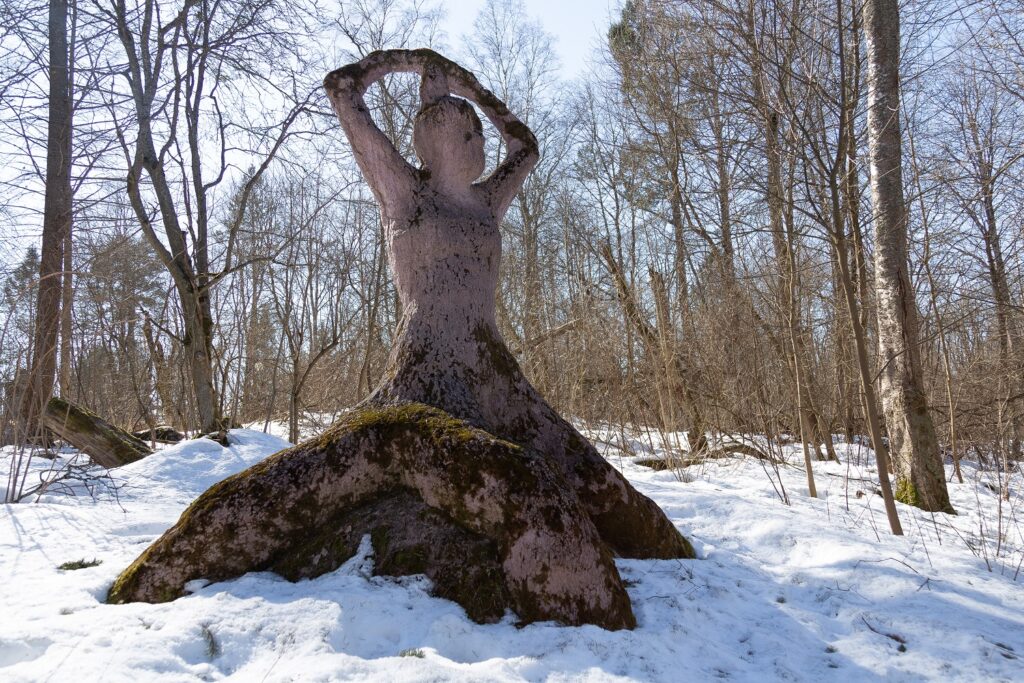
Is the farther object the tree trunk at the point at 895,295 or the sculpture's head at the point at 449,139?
the tree trunk at the point at 895,295

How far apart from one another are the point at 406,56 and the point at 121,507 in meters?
3.69

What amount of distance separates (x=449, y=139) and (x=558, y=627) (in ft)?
9.76

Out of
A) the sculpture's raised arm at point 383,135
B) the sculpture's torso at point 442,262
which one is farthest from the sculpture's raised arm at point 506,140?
the sculpture's torso at point 442,262

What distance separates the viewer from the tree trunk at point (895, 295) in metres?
5.04

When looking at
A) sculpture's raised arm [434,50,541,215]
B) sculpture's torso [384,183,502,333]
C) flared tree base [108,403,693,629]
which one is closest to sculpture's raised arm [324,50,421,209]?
sculpture's torso [384,183,502,333]

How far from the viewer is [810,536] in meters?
3.95

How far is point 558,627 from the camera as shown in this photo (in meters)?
2.64

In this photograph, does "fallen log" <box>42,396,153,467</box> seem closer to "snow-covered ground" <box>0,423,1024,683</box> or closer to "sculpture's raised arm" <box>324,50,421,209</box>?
"snow-covered ground" <box>0,423,1024,683</box>

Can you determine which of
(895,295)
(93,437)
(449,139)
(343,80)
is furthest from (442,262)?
(93,437)

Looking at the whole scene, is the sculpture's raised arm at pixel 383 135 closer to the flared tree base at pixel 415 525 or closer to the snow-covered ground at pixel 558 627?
the flared tree base at pixel 415 525

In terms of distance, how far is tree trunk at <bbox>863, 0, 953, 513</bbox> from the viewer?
198 inches

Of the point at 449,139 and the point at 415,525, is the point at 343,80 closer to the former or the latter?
the point at 449,139

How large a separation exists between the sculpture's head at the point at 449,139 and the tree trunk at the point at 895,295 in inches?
141

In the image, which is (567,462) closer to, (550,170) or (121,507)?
(121,507)
